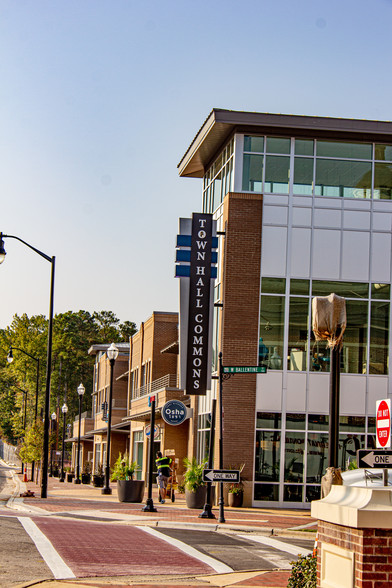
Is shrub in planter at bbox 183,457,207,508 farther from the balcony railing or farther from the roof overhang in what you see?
the balcony railing

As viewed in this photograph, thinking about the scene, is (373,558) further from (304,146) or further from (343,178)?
(304,146)

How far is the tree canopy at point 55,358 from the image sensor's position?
313 ft

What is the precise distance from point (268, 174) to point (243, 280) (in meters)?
3.95

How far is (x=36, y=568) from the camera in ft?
38.9

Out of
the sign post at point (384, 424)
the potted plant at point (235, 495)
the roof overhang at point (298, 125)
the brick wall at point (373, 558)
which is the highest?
the roof overhang at point (298, 125)

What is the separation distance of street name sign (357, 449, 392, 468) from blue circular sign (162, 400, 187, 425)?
19.8 metres

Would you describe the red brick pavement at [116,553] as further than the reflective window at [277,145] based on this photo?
No

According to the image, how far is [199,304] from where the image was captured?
29.5 metres

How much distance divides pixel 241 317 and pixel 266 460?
4.94m

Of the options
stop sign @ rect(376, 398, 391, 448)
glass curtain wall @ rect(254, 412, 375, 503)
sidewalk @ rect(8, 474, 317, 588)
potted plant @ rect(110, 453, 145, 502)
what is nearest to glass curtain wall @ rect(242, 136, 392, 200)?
glass curtain wall @ rect(254, 412, 375, 503)

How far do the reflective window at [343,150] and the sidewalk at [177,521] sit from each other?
41.1 feet

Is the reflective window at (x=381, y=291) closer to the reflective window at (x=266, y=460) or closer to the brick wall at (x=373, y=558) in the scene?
the reflective window at (x=266, y=460)

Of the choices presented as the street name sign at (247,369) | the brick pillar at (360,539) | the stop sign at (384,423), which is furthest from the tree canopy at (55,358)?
the brick pillar at (360,539)

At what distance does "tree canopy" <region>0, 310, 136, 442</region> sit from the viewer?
95500 mm
